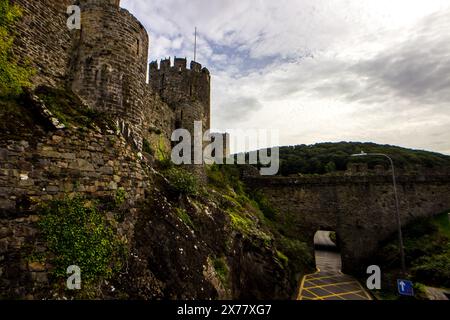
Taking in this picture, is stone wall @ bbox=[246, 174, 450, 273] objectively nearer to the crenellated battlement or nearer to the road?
the road

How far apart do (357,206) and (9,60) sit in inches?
1013

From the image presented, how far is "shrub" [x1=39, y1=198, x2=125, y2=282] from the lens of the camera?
4.98 meters

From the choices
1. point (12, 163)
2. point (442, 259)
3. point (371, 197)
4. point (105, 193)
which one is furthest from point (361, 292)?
point (12, 163)

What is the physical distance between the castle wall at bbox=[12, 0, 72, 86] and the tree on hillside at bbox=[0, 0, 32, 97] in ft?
0.75

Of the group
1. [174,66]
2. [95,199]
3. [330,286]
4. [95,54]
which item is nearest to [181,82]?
[174,66]

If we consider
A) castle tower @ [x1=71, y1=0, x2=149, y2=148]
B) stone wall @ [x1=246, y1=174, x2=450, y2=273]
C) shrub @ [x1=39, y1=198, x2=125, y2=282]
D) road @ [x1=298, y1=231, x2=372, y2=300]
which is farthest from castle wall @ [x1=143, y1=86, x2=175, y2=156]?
road @ [x1=298, y1=231, x2=372, y2=300]

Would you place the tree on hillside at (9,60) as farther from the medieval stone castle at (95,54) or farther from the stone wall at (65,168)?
the stone wall at (65,168)

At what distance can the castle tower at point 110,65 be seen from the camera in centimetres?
967

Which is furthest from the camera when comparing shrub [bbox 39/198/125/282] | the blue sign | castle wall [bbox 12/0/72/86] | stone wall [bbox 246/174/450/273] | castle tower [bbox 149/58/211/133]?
castle tower [bbox 149/58/211/133]

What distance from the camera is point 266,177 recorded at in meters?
26.2

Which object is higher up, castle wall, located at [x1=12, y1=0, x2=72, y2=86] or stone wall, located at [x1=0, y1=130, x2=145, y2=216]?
castle wall, located at [x1=12, y1=0, x2=72, y2=86]

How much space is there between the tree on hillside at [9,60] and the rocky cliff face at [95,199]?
0.82 m

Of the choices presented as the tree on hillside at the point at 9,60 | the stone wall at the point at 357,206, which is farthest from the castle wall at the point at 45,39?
the stone wall at the point at 357,206

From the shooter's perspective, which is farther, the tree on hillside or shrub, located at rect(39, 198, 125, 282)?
the tree on hillside
